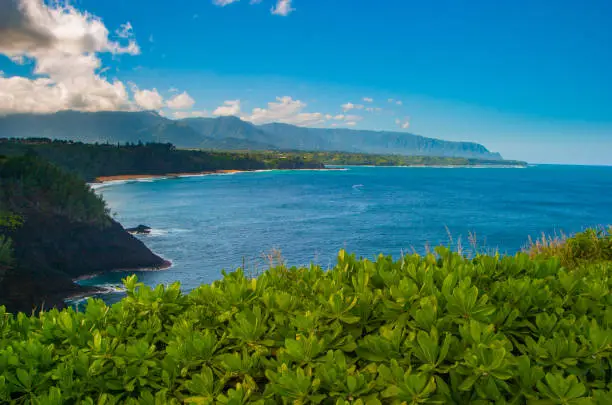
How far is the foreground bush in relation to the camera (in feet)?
7.14

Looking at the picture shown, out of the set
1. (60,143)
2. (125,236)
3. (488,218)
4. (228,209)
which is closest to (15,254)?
(125,236)

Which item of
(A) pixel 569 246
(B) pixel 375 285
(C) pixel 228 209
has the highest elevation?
(B) pixel 375 285

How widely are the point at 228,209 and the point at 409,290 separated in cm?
6636

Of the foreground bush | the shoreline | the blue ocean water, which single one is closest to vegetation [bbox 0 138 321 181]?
the blue ocean water

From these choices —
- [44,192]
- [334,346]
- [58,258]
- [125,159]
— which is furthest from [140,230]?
[125,159]

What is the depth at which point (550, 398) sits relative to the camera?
2162 millimetres

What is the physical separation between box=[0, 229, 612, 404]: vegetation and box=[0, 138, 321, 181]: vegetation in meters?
65.7

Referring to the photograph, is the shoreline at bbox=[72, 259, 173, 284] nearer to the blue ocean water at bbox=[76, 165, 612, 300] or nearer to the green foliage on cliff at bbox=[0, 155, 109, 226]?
the blue ocean water at bbox=[76, 165, 612, 300]

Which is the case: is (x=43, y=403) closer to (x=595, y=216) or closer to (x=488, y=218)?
(x=488, y=218)

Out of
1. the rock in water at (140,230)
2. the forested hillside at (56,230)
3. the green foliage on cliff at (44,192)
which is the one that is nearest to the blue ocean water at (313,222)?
the rock in water at (140,230)

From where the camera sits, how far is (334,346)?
2461mm

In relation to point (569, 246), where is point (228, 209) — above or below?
below

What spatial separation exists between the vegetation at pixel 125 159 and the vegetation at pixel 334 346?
216 ft

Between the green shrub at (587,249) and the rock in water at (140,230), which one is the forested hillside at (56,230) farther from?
the green shrub at (587,249)
